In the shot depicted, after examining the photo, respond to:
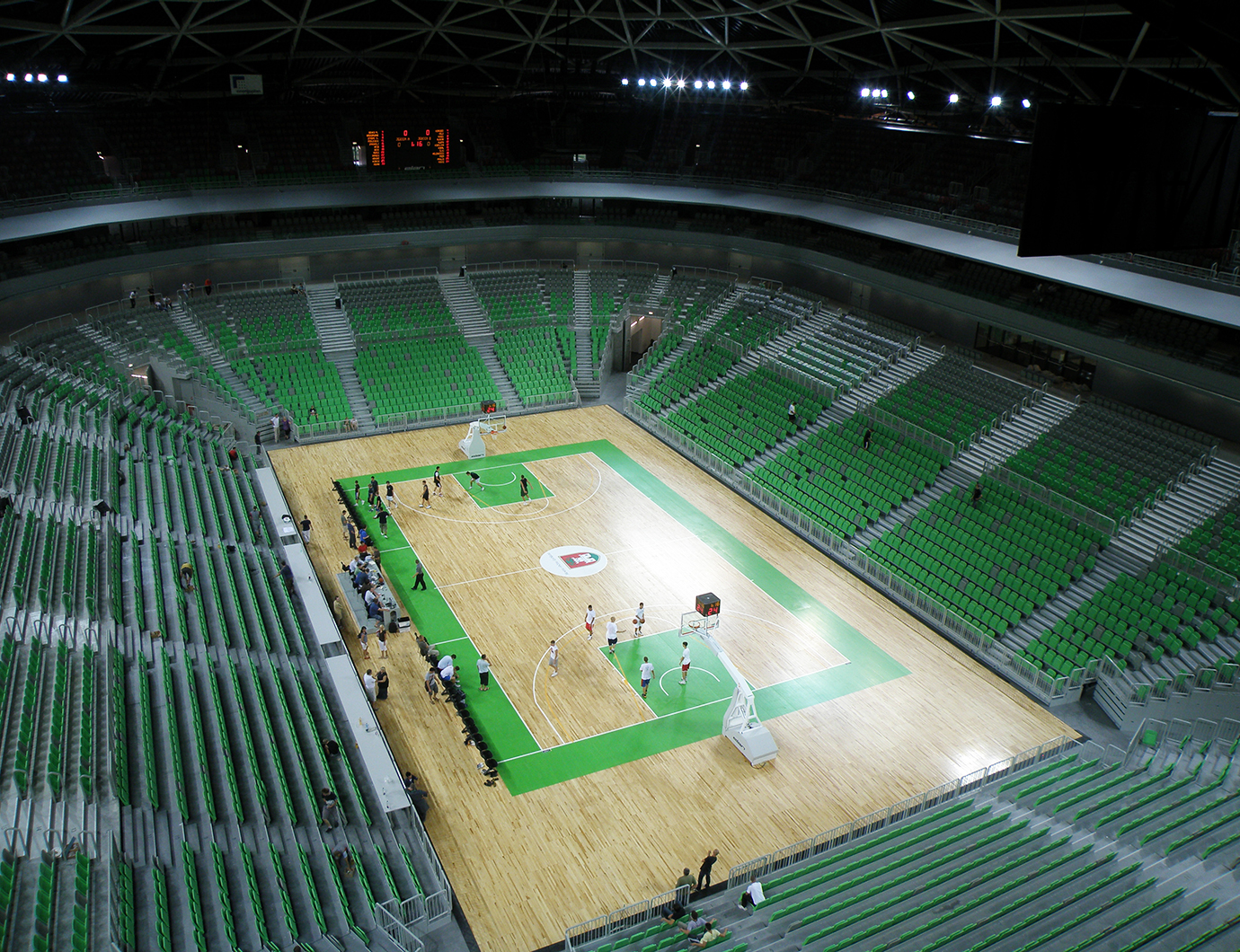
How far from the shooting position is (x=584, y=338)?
4188 centimetres

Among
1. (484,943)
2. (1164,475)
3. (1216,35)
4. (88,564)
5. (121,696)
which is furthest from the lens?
(1164,475)

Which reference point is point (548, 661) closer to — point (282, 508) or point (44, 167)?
point (282, 508)

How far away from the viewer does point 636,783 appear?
59.3 feet

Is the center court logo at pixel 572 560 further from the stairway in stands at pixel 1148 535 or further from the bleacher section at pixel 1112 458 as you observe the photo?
the bleacher section at pixel 1112 458

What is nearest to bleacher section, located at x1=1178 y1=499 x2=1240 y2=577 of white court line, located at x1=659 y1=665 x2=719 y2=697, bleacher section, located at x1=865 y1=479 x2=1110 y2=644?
bleacher section, located at x1=865 y1=479 x2=1110 y2=644

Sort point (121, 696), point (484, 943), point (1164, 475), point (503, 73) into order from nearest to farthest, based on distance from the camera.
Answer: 1. point (484, 943)
2. point (121, 696)
3. point (1164, 475)
4. point (503, 73)

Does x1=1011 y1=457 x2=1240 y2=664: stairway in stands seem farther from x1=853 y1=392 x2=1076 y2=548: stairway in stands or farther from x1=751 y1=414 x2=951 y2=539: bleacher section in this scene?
x1=751 y1=414 x2=951 y2=539: bleacher section

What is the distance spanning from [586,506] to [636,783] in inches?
505

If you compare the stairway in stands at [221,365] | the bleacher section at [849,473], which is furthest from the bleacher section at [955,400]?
the stairway in stands at [221,365]

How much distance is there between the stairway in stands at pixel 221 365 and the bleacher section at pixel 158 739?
960 centimetres

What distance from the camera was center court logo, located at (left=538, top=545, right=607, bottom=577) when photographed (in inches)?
1016

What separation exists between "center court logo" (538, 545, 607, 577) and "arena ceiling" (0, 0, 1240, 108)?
1282 centimetres

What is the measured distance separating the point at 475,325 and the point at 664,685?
2478cm

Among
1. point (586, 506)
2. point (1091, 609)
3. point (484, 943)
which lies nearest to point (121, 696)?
point (484, 943)
